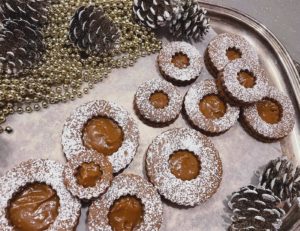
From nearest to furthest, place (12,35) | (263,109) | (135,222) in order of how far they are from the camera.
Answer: (135,222), (12,35), (263,109)

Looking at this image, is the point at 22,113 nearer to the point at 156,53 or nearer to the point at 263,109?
the point at 156,53

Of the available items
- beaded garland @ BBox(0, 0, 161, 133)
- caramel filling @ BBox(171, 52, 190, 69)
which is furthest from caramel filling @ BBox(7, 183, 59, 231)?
caramel filling @ BBox(171, 52, 190, 69)

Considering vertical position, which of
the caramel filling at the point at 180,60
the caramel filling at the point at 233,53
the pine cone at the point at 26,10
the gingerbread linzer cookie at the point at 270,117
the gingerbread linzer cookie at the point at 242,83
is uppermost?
the pine cone at the point at 26,10

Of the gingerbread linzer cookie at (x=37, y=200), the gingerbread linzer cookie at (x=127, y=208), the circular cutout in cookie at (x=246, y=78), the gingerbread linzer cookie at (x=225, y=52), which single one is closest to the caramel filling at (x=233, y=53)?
the gingerbread linzer cookie at (x=225, y=52)

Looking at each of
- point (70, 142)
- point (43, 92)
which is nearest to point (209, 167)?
point (70, 142)

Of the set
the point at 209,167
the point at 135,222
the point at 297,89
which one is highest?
the point at 297,89

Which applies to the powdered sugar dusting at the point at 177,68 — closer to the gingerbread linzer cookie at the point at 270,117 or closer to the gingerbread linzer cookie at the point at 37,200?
the gingerbread linzer cookie at the point at 270,117

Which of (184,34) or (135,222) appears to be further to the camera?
(184,34)

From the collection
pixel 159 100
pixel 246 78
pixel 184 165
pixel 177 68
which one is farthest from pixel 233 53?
pixel 184 165
